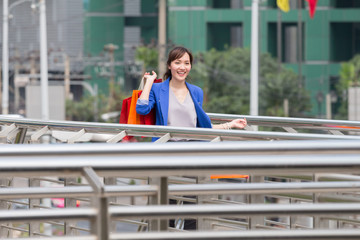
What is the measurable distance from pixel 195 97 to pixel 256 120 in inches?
27.6

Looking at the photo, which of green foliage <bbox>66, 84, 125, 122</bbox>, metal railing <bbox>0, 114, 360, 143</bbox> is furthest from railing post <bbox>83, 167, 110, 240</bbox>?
green foliage <bbox>66, 84, 125, 122</bbox>

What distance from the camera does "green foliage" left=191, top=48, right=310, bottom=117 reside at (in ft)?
139

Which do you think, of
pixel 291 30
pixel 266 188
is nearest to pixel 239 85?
pixel 291 30

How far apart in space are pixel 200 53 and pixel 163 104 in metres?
41.1

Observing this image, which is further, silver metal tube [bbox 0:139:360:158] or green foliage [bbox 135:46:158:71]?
green foliage [bbox 135:46:158:71]

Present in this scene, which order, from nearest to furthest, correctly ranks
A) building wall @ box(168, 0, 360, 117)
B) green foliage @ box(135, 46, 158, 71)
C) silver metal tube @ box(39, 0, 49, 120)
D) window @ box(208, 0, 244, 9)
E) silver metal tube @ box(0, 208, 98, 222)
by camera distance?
1. silver metal tube @ box(0, 208, 98, 222)
2. silver metal tube @ box(39, 0, 49, 120)
3. green foliage @ box(135, 46, 158, 71)
4. building wall @ box(168, 0, 360, 117)
5. window @ box(208, 0, 244, 9)

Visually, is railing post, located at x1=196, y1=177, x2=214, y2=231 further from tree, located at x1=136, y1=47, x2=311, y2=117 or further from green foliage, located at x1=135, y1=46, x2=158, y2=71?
green foliage, located at x1=135, y1=46, x2=158, y2=71

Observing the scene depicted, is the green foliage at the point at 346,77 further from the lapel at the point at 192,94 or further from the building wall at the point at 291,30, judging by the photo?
the lapel at the point at 192,94

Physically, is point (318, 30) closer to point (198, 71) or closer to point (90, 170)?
point (198, 71)

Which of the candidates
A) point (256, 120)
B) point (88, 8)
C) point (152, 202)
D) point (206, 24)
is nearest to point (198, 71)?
point (206, 24)

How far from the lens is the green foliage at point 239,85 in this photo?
139ft

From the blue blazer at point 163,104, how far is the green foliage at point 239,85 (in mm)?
35387

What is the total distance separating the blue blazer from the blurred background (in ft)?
74.0

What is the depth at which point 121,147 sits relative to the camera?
93.9 inches
